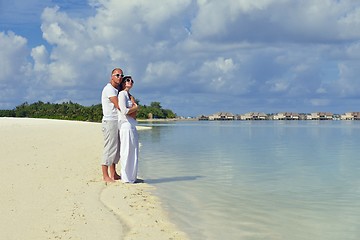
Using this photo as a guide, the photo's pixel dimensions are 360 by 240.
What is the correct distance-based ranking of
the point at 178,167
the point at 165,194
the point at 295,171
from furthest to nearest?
the point at 178,167, the point at 295,171, the point at 165,194

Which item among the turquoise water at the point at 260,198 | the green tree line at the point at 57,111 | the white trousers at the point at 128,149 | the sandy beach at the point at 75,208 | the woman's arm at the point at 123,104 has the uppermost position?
the green tree line at the point at 57,111

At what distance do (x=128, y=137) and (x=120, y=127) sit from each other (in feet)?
1.02

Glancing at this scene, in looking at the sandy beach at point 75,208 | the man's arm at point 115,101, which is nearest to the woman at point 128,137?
the man's arm at point 115,101

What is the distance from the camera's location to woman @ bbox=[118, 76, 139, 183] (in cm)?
970

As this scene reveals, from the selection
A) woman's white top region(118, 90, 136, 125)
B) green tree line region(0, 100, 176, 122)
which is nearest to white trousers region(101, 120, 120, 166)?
woman's white top region(118, 90, 136, 125)

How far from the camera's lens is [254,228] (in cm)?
628

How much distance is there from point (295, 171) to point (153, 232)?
840cm

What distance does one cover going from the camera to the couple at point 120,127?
9.73 metres

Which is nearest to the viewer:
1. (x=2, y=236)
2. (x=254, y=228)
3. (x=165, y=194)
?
(x=2, y=236)

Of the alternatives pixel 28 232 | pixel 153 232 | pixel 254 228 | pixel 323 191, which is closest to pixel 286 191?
pixel 323 191

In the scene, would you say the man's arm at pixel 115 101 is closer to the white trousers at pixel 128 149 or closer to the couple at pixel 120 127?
the couple at pixel 120 127

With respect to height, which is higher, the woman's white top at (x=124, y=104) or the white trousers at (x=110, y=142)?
the woman's white top at (x=124, y=104)

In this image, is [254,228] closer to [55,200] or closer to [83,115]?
[55,200]

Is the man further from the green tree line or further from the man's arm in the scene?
the green tree line
